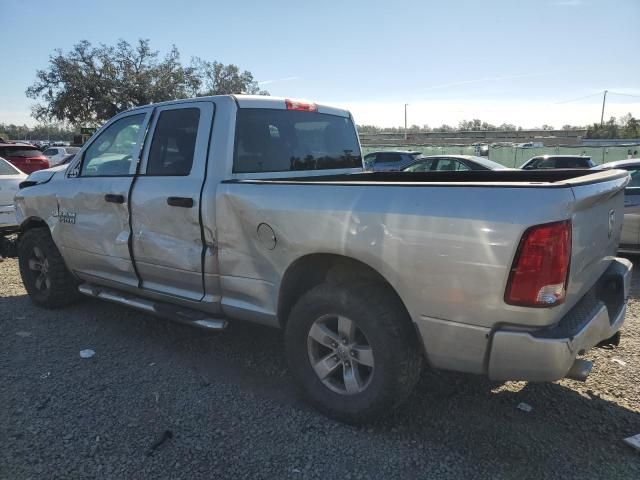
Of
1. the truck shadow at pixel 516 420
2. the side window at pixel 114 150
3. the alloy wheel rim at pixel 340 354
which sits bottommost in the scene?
the truck shadow at pixel 516 420

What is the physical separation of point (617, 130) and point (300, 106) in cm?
7102

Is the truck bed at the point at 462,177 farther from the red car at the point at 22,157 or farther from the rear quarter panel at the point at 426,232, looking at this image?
the red car at the point at 22,157

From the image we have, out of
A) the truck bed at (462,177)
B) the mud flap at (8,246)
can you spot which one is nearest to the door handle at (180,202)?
the truck bed at (462,177)

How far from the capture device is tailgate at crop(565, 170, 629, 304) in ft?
7.82

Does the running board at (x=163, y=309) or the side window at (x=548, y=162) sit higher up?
the side window at (x=548, y=162)

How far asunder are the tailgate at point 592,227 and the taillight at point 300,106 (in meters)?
2.33

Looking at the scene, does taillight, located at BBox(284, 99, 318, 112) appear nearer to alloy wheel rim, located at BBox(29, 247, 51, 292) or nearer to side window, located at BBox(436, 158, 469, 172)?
alloy wheel rim, located at BBox(29, 247, 51, 292)

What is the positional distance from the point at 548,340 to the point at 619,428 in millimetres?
1176

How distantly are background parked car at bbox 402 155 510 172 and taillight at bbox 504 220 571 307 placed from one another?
32.4 feet

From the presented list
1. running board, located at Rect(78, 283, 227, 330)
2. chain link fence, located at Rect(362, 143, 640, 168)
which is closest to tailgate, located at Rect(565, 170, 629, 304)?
running board, located at Rect(78, 283, 227, 330)

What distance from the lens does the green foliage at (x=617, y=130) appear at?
59481mm

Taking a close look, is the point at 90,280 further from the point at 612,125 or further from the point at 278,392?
the point at 612,125

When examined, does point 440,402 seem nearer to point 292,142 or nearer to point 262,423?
point 262,423

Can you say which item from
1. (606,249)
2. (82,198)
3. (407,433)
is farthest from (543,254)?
(82,198)
